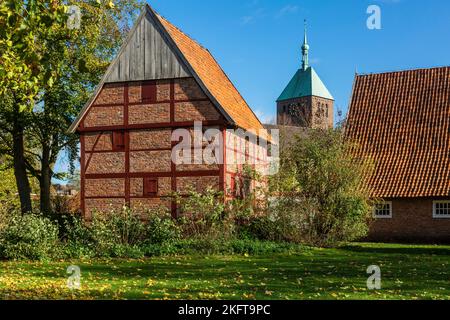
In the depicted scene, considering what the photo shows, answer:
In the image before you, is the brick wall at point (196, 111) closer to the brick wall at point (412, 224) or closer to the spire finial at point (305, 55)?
the brick wall at point (412, 224)

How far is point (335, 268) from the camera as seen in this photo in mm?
15789

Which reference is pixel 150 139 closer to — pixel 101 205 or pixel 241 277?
pixel 101 205

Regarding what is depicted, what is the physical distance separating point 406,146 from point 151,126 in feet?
40.4

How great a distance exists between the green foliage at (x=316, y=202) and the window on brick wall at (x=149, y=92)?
596cm

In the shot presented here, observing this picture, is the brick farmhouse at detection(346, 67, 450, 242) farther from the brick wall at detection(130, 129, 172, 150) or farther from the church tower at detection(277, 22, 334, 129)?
the church tower at detection(277, 22, 334, 129)

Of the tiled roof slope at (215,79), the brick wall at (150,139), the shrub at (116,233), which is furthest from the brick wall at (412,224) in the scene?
the shrub at (116,233)

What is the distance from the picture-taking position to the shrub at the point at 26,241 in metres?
19.6

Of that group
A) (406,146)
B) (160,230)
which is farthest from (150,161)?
(406,146)

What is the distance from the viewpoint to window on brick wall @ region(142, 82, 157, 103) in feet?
83.4

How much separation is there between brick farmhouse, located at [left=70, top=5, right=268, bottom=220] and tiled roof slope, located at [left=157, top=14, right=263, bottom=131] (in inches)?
4.9

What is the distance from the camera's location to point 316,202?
23109 mm

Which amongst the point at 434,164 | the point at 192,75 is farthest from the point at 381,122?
the point at 192,75
